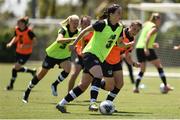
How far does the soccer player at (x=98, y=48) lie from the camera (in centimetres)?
1352

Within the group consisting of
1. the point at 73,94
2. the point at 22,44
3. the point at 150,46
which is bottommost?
the point at 22,44

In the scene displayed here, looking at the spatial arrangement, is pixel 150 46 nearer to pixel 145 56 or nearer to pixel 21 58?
pixel 145 56

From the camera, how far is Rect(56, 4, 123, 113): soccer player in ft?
44.4

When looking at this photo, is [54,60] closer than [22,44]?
Yes

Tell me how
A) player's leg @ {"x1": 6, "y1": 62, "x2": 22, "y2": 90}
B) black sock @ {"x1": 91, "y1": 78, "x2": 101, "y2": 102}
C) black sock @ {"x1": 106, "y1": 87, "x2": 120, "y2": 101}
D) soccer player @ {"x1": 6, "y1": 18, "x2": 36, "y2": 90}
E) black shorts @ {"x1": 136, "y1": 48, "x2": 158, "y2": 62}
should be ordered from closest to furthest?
1. black sock @ {"x1": 91, "y1": 78, "x2": 101, "y2": 102}
2. black sock @ {"x1": 106, "y1": 87, "x2": 120, "y2": 101}
3. black shorts @ {"x1": 136, "y1": 48, "x2": 158, "y2": 62}
4. player's leg @ {"x1": 6, "y1": 62, "x2": 22, "y2": 90}
5. soccer player @ {"x1": 6, "y1": 18, "x2": 36, "y2": 90}

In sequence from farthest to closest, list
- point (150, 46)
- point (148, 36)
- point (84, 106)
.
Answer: point (150, 46), point (148, 36), point (84, 106)

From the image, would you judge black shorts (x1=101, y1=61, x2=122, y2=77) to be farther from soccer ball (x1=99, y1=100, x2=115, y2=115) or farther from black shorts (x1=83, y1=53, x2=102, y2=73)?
soccer ball (x1=99, y1=100, x2=115, y2=115)

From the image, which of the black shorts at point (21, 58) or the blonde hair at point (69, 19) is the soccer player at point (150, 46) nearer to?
the black shorts at point (21, 58)

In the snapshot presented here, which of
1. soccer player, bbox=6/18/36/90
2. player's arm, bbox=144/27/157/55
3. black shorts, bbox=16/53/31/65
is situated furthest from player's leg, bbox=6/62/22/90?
player's arm, bbox=144/27/157/55

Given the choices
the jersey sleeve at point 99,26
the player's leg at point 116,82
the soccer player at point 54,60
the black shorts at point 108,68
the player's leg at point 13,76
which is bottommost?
the player's leg at point 13,76

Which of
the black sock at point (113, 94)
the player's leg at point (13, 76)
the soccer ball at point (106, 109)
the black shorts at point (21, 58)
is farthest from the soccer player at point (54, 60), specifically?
the black shorts at point (21, 58)

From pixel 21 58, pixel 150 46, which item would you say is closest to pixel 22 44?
pixel 21 58

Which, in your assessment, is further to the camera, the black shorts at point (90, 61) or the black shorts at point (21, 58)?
the black shorts at point (21, 58)

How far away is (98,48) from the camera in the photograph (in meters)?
13.7
